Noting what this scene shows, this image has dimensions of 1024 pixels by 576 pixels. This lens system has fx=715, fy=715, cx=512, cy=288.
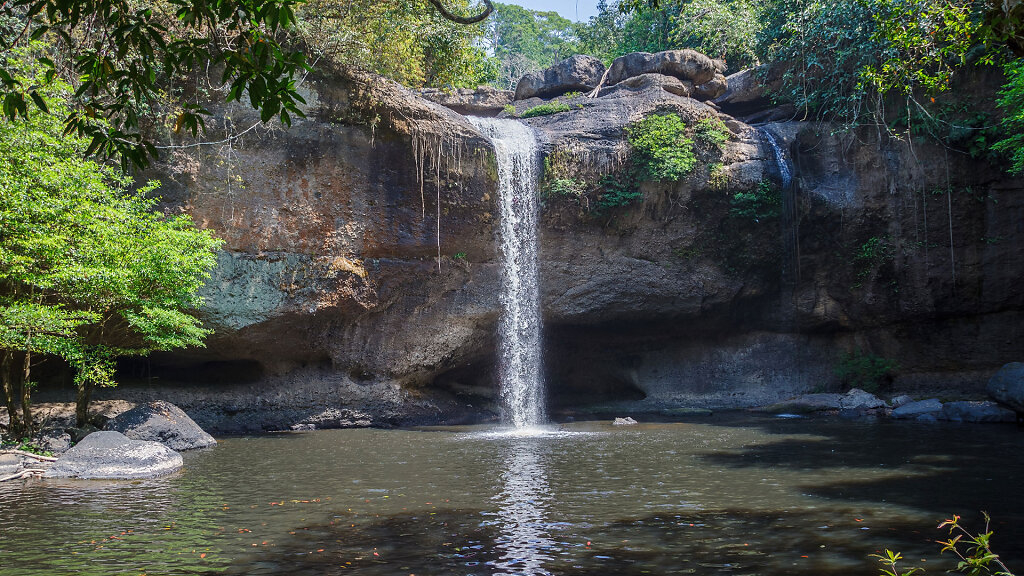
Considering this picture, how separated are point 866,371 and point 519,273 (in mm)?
10308

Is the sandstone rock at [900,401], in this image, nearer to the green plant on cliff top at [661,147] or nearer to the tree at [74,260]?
the green plant on cliff top at [661,147]

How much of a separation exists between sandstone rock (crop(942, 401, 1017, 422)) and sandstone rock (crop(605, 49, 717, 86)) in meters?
12.0

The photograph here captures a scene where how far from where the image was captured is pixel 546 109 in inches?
844

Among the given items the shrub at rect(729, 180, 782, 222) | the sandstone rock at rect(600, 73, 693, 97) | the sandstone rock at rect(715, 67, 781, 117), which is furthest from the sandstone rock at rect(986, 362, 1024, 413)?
the sandstone rock at rect(600, 73, 693, 97)

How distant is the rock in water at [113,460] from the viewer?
948 centimetres

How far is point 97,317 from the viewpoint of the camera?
38.1 feet

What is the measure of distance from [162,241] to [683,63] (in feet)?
53.3

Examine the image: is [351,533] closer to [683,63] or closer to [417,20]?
[417,20]

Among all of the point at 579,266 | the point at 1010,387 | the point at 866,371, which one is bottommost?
the point at 1010,387

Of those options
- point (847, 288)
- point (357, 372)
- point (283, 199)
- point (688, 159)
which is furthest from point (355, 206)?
point (847, 288)

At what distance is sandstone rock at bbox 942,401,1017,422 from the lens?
49.4ft

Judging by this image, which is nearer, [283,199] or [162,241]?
[162,241]

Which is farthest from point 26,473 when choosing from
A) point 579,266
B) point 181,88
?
point 579,266

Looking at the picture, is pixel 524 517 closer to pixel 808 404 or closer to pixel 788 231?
pixel 808 404
